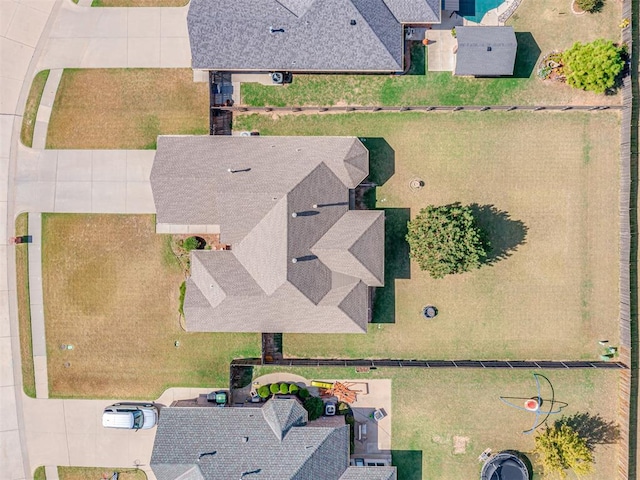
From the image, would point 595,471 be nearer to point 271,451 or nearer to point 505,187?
point 505,187

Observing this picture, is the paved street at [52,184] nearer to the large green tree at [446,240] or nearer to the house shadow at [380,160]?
the house shadow at [380,160]

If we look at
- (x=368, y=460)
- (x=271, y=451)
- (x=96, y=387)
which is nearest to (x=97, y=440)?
(x=96, y=387)

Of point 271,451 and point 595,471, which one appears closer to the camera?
point 271,451

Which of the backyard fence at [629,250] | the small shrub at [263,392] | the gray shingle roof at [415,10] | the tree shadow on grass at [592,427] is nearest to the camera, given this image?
the gray shingle roof at [415,10]

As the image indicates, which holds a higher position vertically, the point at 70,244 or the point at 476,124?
the point at 476,124

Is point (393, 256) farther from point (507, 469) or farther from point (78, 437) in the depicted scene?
point (78, 437)

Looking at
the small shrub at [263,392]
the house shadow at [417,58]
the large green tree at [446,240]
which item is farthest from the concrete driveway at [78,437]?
the house shadow at [417,58]
